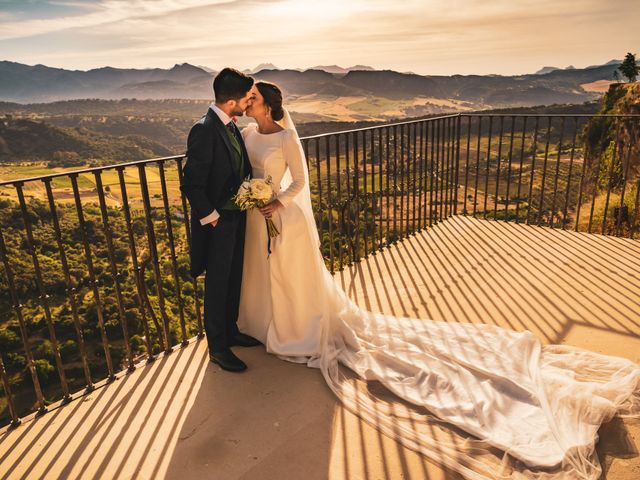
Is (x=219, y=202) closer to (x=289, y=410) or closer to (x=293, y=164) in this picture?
(x=293, y=164)

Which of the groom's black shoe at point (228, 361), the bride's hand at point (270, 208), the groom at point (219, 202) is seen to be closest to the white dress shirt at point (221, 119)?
the groom at point (219, 202)

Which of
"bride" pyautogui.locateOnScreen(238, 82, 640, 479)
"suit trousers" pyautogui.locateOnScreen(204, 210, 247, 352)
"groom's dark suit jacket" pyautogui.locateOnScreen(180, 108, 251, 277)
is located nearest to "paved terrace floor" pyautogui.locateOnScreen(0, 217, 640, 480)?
"bride" pyautogui.locateOnScreen(238, 82, 640, 479)

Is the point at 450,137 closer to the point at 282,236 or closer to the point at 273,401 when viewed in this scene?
the point at 282,236

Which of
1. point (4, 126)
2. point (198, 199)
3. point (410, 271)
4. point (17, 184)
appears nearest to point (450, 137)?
point (410, 271)

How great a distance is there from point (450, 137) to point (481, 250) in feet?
5.54

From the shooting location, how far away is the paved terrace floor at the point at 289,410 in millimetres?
1968

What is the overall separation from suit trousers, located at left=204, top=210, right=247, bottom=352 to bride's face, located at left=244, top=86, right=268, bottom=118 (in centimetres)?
58

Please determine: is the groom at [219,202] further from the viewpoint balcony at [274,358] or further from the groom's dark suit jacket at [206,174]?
the viewpoint balcony at [274,358]

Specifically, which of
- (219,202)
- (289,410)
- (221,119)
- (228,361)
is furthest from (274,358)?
(221,119)

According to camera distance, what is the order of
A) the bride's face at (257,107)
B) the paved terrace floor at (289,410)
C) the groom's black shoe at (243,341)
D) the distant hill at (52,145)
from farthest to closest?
the distant hill at (52,145) → the groom's black shoe at (243,341) → the bride's face at (257,107) → the paved terrace floor at (289,410)

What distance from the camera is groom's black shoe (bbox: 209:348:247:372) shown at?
8.89 ft

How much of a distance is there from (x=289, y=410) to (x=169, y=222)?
53.8 inches

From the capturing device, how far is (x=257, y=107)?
8.79ft

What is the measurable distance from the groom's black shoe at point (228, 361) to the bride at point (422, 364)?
222 mm
